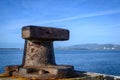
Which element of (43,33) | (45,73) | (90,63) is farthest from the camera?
(90,63)

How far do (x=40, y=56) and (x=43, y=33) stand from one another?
79cm

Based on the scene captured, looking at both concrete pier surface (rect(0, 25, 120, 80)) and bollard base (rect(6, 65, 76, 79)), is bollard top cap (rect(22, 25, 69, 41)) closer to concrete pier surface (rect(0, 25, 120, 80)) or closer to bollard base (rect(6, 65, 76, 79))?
concrete pier surface (rect(0, 25, 120, 80))

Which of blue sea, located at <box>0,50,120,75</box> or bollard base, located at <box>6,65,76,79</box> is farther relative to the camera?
blue sea, located at <box>0,50,120,75</box>

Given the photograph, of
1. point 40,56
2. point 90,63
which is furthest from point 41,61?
point 90,63

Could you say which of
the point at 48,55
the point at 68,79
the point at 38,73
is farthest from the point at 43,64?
the point at 68,79

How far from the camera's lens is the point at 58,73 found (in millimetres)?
5441

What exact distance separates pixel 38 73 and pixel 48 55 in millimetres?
938

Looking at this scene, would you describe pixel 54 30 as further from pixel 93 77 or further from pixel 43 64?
pixel 93 77

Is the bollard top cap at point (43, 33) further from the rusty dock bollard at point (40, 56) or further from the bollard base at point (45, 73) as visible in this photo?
the bollard base at point (45, 73)

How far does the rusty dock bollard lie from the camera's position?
5543mm

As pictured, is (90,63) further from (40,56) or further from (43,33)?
(43,33)

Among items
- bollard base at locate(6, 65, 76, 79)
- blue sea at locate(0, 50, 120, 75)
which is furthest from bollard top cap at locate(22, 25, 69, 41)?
blue sea at locate(0, 50, 120, 75)

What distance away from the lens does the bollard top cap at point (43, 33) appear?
226 inches

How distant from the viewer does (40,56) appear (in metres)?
6.36
